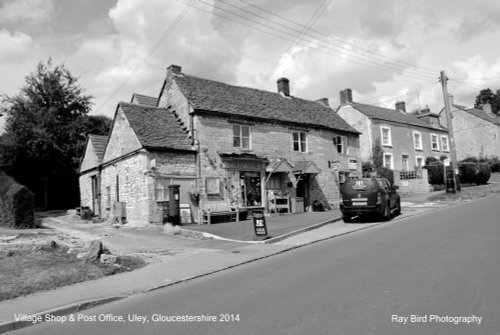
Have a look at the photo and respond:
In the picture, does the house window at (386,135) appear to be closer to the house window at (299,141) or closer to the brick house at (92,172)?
the house window at (299,141)

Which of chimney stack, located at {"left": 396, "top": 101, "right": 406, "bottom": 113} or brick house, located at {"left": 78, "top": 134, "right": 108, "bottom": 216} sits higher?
chimney stack, located at {"left": 396, "top": 101, "right": 406, "bottom": 113}

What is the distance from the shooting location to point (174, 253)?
11586 mm

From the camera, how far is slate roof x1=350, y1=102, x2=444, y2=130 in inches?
1529

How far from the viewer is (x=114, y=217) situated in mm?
21453

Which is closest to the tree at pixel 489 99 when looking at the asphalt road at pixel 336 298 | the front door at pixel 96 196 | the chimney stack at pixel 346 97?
the chimney stack at pixel 346 97

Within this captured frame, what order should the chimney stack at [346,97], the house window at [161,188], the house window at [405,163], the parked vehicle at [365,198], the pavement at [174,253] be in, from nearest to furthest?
the pavement at [174,253], the parked vehicle at [365,198], the house window at [161,188], the house window at [405,163], the chimney stack at [346,97]

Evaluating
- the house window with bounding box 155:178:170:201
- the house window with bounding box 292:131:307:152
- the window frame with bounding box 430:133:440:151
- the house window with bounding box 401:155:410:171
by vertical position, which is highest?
the window frame with bounding box 430:133:440:151

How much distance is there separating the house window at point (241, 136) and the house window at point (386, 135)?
19.2 meters

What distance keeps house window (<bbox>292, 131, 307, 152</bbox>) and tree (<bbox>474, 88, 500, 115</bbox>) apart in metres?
73.1

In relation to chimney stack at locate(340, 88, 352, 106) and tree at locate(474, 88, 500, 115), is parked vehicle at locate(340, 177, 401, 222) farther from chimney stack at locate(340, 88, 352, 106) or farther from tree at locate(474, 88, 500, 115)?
tree at locate(474, 88, 500, 115)

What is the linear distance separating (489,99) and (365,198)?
85.6 m

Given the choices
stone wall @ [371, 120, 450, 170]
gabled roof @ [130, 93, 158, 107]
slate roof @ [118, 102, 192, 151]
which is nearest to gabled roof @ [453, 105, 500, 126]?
stone wall @ [371, 120, 450, 170]

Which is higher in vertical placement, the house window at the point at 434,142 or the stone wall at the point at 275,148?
the house window at the point at 434,142

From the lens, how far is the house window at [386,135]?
3800cm
